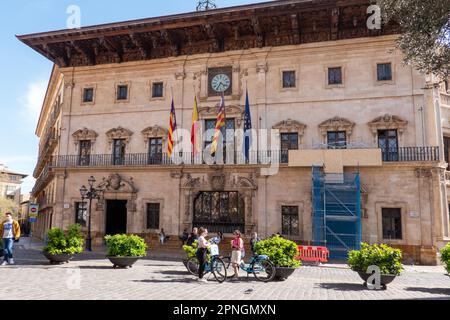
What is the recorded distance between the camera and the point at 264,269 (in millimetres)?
12234

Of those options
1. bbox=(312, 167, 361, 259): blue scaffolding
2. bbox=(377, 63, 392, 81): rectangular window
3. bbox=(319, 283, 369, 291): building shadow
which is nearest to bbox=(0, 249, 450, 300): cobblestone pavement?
bbox=(319, 283, 369, 291): building shadow

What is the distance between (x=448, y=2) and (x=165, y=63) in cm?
1779

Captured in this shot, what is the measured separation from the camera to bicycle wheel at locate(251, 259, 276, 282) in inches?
475

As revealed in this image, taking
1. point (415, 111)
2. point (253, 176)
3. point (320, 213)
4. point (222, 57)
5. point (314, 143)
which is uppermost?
point (222, 57)

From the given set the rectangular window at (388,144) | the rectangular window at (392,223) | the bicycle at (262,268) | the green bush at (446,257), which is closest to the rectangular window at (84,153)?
the bicycle at (262,268)

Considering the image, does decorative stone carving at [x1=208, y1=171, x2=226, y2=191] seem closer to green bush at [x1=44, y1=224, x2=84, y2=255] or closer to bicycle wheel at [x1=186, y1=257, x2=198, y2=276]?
green bush at [x1=44, y1=224, x2=84, y2=255]

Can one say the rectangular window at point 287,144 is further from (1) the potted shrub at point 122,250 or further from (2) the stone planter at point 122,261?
(2) the stone planter at point 122,261

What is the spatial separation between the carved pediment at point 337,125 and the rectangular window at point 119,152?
12.9m

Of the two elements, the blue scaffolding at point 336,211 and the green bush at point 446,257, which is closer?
the green bush at point 446,257

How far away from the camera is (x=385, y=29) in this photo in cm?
2158

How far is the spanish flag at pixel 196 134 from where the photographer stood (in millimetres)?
22520

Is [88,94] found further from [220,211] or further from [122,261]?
[122,261]

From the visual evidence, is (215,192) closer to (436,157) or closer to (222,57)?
(222,57)
